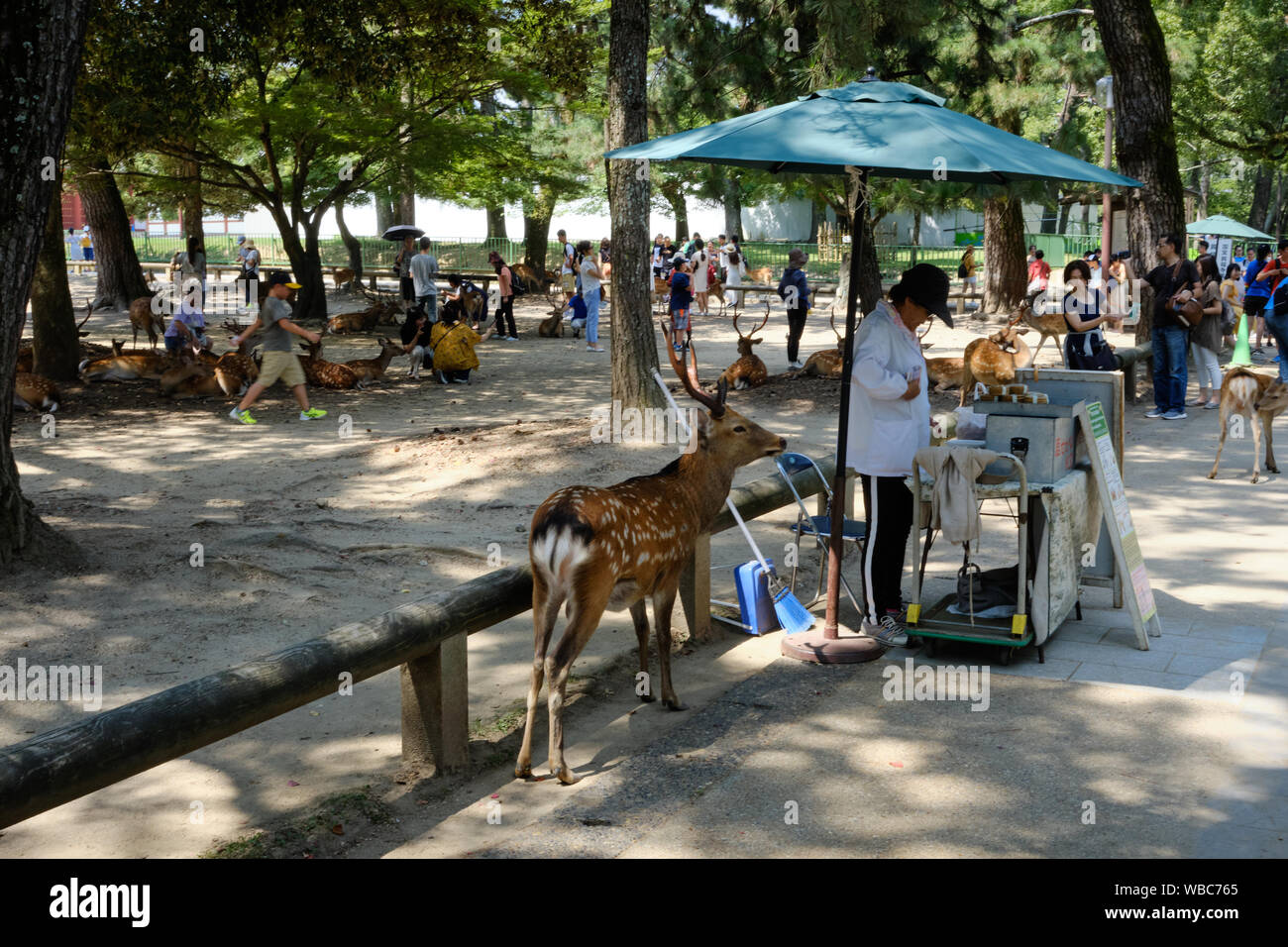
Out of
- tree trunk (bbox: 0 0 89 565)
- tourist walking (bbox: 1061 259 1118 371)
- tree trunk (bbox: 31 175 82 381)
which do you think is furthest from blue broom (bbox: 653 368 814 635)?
tree trunk (bbox: 31 175 82 381)

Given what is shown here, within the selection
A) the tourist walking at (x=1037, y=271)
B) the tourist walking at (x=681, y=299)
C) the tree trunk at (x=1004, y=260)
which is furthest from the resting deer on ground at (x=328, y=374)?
the tourist walking at (x=1037, y=271)

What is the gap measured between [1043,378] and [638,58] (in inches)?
259

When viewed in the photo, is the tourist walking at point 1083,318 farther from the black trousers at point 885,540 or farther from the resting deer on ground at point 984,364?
the black trousers at point 885,540

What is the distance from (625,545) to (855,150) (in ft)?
6.97

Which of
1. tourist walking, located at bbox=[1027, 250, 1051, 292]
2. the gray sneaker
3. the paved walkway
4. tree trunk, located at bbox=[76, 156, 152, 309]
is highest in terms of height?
tree trunk, located at bbox=[76, 156, 152, 309]

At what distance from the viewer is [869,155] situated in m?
5.59

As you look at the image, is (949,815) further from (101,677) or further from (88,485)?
(88,485)

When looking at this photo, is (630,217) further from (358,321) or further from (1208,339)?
(358,321)

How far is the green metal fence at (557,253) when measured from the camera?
39531 mm

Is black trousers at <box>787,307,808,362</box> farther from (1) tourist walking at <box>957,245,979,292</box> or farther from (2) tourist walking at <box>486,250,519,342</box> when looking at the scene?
(1) tourist walking at <box>957,245,979,292</box>

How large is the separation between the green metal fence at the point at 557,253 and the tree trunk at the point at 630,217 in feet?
83.7

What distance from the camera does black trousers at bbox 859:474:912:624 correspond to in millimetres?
6457

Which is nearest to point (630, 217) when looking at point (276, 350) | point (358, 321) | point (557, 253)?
point (276, 350)

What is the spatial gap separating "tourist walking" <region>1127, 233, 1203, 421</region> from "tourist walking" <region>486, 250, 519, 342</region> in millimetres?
12407
